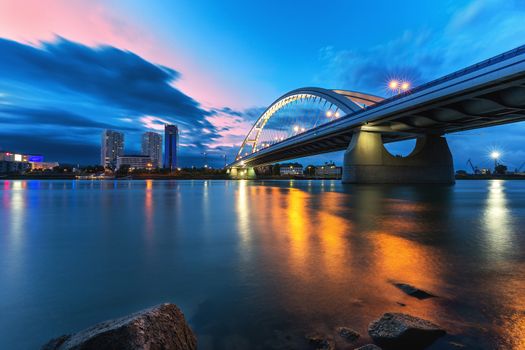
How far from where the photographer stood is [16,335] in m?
3.11

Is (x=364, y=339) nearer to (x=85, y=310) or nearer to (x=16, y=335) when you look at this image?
(x=85, y=310)

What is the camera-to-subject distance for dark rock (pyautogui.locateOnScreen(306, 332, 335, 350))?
282cm

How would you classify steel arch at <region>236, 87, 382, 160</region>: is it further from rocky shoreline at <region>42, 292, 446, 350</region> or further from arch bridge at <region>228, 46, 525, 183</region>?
rocky shoreline at <region>42, 292, 446, 350</region>

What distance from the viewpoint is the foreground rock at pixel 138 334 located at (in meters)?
2.11

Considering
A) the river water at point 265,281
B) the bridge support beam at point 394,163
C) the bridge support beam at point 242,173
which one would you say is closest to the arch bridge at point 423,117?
the bridge support beam at point 394,163

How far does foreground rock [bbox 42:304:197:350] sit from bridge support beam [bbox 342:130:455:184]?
4910cm

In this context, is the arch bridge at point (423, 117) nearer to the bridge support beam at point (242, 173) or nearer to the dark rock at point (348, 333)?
the dark rock at point (348, 333)

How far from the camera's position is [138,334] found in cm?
217

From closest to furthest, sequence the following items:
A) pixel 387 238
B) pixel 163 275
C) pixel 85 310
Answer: pixel 85 310, pixel 163 275, pixel 387 238

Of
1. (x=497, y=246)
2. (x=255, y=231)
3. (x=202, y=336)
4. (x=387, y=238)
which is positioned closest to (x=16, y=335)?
(x=202, y=336)

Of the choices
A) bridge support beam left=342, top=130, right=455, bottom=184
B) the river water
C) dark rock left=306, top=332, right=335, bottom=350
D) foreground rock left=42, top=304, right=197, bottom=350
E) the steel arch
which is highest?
the steel arch

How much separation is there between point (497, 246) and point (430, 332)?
625 cm

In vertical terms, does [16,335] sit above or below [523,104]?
below

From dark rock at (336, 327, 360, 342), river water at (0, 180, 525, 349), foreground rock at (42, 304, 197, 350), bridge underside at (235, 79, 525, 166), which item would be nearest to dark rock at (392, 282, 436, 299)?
river water at (0, 180, 525, 349)
